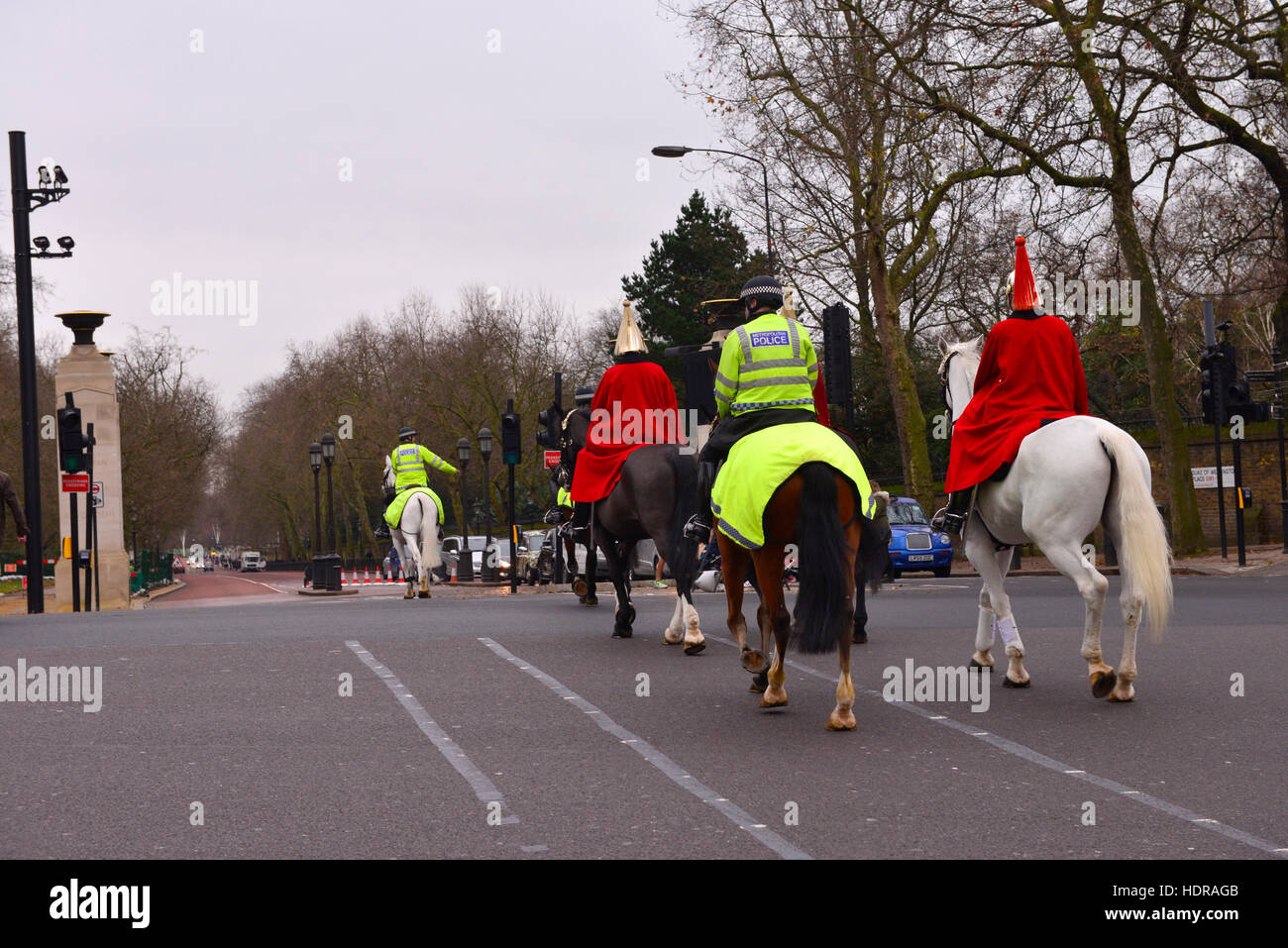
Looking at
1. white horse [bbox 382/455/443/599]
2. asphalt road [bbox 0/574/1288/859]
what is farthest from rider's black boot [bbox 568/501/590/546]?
white horse [bbox 382/455/443/599]

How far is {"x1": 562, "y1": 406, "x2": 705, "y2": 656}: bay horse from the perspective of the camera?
1122cm

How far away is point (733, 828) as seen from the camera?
18.8 ft

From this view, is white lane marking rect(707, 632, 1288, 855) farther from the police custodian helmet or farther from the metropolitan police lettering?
the police custodian helmet

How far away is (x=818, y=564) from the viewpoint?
7.68m

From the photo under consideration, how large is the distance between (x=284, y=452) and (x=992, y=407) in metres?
71.3

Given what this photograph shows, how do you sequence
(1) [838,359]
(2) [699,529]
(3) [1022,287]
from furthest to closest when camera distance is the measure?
(1) [838,359], (3) [1022,287], (2) [699,529]

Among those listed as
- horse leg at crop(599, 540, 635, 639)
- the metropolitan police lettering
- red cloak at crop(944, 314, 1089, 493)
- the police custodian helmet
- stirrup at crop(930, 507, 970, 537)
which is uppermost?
the police custodian helmet

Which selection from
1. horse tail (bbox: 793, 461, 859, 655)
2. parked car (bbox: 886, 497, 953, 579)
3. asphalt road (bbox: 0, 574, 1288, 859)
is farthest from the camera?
parked car (bbox: 886, 497, 953, 579)

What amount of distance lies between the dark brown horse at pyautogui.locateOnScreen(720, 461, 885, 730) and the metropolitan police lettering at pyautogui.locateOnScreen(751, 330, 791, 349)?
3.38 feet

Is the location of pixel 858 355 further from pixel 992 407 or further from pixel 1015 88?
pixel 992 407

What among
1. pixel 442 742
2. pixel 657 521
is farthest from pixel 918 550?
pixel 442 742

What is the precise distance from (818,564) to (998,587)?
227 cm

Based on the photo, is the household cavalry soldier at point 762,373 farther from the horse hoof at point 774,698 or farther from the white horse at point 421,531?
the white horse at point 421,531

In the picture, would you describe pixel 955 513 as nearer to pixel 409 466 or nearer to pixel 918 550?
pixel 409 466
